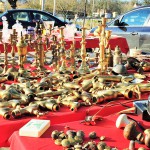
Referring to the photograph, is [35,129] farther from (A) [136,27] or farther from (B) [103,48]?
(A) [136,27]

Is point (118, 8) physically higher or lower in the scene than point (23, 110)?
higher

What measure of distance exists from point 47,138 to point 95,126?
0.22 m

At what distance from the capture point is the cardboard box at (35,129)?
1.05m

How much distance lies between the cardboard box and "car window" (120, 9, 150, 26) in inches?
170

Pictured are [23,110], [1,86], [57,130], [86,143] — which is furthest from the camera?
[1,86]

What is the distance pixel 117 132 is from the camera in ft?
3.69

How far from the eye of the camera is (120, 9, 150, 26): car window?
511 centimetres

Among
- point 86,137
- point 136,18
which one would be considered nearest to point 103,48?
point 86,137

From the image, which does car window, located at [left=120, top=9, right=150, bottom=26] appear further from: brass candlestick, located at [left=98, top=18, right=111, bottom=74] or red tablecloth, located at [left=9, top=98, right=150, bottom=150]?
red tablecloth, located at [left=9, top=98, right=150, bottom=150]

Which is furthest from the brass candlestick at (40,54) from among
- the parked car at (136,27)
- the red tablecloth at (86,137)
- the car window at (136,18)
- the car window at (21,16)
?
the car window at (21,16)

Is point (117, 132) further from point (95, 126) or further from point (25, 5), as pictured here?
point (25, 5)

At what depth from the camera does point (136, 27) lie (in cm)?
515

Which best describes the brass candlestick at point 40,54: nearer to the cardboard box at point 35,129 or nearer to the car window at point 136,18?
the cardboard box at point 35,129

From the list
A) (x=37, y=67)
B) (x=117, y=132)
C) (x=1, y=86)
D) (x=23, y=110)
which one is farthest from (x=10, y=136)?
(x=37, y=67)
